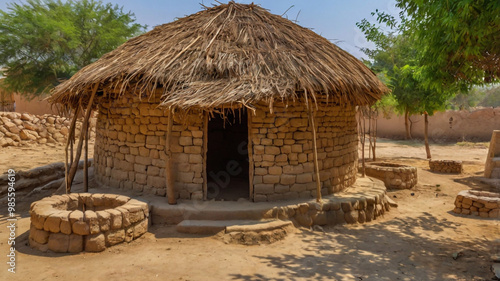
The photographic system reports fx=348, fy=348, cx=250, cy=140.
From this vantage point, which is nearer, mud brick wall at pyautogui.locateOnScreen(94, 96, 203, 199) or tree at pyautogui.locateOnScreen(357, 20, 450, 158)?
mud brick wall at pyautogui.locateOnScreen(94, 96, 203, 199)

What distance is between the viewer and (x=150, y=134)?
20.6ft

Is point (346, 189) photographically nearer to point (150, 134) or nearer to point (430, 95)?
point (150, 134)

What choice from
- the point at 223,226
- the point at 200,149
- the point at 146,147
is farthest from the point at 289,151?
the point at 146,147

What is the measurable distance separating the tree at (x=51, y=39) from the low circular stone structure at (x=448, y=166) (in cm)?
1351

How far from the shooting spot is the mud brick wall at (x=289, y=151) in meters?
6.00

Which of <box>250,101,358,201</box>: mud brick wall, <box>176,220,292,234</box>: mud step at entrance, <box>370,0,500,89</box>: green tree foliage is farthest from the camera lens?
<box>250,101,358,201</box>: mud brick wall

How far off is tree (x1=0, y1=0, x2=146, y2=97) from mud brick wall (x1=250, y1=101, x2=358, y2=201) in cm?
1041

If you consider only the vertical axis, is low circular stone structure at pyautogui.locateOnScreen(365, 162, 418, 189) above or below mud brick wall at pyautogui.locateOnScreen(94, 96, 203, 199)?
below

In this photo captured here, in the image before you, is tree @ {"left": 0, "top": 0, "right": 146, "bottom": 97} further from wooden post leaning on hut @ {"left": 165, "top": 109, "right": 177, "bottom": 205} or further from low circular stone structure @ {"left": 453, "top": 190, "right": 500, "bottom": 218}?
low circular stone structure @ {"left": 453, "top": 190, "right": 500, "bottom": 218}

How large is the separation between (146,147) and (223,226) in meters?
2.18

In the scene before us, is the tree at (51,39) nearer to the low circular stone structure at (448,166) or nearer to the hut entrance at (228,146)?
the hut entrance at (228,146)

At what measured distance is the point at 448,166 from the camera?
37.2ft

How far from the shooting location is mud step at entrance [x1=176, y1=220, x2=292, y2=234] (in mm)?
5184

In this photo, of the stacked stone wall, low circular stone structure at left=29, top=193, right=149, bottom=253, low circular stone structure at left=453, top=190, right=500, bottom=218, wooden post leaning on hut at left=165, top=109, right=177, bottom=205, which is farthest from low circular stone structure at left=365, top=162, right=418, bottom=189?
the stacked stone wall
